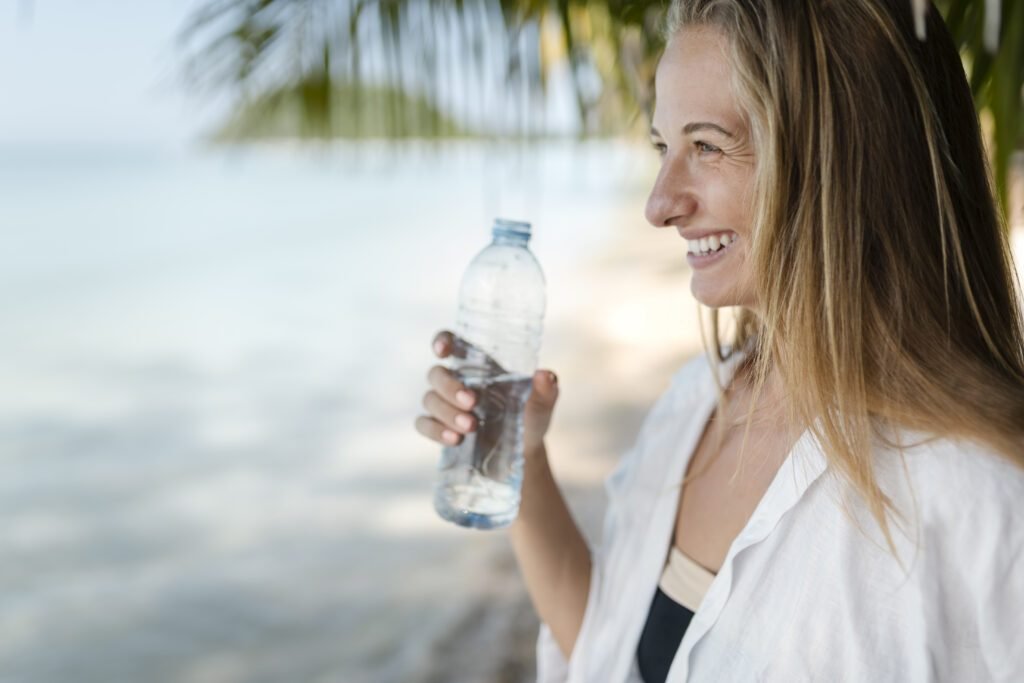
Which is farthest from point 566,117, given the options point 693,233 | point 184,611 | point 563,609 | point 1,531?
point 1,531

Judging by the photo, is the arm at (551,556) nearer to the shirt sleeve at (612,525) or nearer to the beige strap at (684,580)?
the shirt sleeve at (612,525)

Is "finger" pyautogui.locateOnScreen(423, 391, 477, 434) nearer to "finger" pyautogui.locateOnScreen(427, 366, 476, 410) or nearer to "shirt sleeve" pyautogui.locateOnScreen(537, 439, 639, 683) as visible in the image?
"finger" pyautogui.locateOnScreen(427, 366, 476, 410)

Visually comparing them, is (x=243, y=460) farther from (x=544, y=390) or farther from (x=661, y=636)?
(x=661, y=636)

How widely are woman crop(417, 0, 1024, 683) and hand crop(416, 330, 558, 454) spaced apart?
0.33 meters

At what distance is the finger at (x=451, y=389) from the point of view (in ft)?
5.11

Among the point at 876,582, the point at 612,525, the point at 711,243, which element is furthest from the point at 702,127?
the point at 612,525

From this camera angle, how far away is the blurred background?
5.83ft

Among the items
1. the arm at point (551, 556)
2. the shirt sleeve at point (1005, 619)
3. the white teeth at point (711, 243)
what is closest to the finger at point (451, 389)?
the arm at point (551, 556)

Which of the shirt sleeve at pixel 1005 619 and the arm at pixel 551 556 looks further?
the arm at pixel 551 556

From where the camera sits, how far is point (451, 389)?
1568 millimetres

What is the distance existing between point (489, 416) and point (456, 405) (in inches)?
12.1

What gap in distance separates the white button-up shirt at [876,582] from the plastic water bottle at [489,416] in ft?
1.66

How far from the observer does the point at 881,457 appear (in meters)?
1.29

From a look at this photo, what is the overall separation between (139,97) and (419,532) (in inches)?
169
